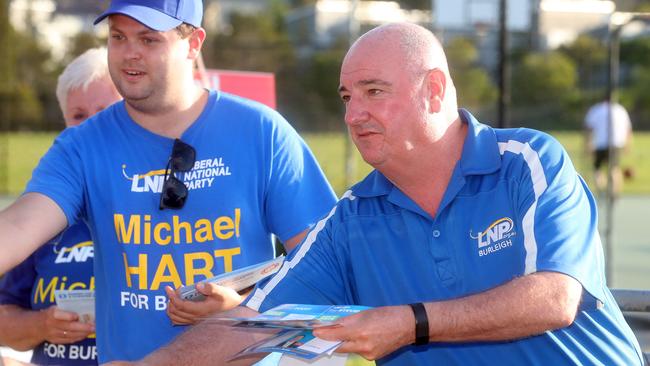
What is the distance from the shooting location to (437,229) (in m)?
3.04

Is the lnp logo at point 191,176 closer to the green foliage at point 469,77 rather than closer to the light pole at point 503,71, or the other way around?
the light pole at point 503,71

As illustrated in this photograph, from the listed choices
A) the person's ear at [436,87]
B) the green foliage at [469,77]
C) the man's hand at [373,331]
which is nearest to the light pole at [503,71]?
the person's ear at [436,87]

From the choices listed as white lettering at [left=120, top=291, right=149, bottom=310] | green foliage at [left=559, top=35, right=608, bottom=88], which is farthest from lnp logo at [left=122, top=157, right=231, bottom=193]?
green foliage at [left=559, top=35, right=608, bottom=88]

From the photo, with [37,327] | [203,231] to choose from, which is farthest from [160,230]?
[37,327]

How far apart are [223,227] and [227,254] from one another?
10 centimetres

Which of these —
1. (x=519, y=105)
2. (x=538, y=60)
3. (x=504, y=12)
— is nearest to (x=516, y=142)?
(x=504, y=12)

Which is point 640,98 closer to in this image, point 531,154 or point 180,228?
point 180,228

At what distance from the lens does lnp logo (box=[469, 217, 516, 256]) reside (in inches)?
116

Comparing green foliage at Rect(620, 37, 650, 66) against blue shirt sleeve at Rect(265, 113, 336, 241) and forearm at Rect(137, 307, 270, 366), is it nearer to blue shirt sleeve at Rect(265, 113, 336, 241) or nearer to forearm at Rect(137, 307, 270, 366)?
blue shirt sleeve at Rect(265, 113, 336, 241)

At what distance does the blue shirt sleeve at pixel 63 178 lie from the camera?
140 inches

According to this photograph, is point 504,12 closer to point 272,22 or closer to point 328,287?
point 328,287

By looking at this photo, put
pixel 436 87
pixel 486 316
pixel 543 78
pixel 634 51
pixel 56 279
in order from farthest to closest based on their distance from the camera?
pixel 543 78
pixel 634 51
pixel 56 279
pixel 436 87
pixel 486 316

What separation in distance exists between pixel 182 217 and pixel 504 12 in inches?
223

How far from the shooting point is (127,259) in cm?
363
